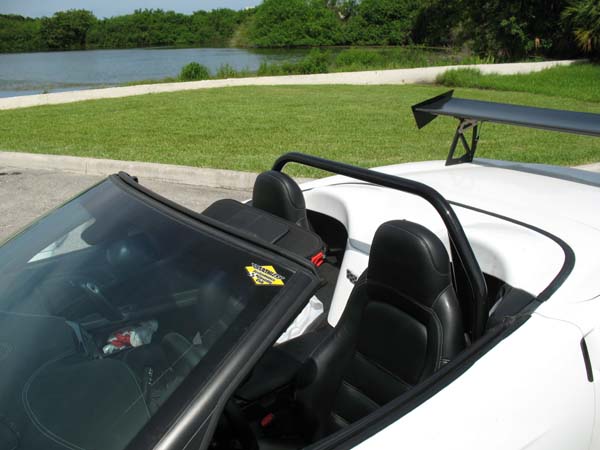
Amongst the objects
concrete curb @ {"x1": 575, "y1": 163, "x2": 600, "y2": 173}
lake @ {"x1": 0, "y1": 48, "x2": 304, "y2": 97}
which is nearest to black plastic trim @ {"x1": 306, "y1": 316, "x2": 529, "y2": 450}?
concrete curb @ {"x1": 575, "y1": 163, "x2": 600, "y2": 173}

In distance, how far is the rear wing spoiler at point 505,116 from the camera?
2389 mm

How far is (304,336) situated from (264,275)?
1.07 meters

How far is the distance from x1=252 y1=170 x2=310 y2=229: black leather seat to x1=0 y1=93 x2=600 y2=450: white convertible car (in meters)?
0.12

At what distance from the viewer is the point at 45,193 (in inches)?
262

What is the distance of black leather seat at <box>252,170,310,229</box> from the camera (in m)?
2.66

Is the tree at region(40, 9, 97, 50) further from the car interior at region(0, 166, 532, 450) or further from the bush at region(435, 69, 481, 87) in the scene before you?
the car interior at region(0, 166, 532, 450)

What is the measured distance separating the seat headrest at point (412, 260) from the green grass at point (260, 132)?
4910 mm

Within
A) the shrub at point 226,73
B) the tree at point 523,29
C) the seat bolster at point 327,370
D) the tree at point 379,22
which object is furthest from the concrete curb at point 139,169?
the tree at point 379,22

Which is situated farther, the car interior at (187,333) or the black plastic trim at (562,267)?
the black plastic trim at (562,267)

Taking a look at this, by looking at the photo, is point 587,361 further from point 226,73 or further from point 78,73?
point 78,73

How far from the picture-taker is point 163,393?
1243mm

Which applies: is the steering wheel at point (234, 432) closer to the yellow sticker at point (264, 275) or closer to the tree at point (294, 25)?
the yellow sticker at point (264, 275)

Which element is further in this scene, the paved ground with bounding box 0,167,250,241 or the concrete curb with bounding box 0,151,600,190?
the concrete curb with bounding box 0,151,600,190

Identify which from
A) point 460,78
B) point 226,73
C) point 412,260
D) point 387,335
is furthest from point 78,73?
point 412,260
